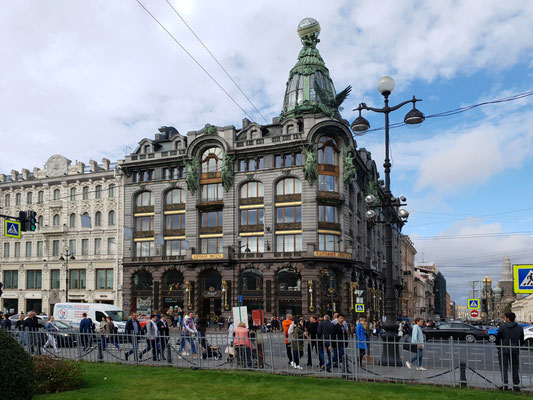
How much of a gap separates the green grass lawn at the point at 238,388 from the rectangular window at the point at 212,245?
3998cm

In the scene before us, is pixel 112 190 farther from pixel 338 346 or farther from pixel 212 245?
pixel 338 346

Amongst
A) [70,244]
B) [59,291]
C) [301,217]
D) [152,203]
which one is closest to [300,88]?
[301,217]

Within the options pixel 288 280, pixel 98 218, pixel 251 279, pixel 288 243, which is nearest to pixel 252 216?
pixel 288 243

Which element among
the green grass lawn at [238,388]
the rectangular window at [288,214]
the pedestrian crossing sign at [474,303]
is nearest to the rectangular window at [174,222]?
the rectangular window at [288,214]

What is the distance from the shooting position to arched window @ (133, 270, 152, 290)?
57906 mm

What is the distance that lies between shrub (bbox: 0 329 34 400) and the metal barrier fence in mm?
7935

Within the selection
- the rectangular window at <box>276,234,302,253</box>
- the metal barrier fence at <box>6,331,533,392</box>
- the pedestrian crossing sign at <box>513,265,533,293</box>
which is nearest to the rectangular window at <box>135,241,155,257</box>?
the rectangular window at <box>276,234,302,253</box>

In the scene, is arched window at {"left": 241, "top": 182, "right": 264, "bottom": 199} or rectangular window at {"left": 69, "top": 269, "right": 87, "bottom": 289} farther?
rectangular window at {"left": 69, "top": 269, "right": 87, "bottom": 289}

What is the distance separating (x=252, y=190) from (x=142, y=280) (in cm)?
1600

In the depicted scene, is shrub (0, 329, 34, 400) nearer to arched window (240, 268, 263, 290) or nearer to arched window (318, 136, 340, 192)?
arched window (318, 136, 340, 192)

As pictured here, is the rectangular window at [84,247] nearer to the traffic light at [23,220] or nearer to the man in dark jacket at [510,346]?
the traffic light at [23,220]


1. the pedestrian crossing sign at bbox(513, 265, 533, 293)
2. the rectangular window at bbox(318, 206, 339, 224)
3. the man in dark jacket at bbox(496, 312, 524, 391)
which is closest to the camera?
the pedestrian crossing sign at bbox(513, 265, 533, 293)

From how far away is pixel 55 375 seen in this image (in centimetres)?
1227

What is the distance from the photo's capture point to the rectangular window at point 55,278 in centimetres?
6203
